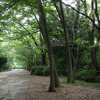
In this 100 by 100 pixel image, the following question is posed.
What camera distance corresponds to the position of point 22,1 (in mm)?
5422

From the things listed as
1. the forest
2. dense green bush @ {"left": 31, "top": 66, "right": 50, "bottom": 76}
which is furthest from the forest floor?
dense green bush @ {"left": 31, "top": 66, "right": 50, "bottom": 76}

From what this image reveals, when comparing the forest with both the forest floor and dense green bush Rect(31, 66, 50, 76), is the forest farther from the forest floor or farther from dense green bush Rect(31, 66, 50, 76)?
the forest floor

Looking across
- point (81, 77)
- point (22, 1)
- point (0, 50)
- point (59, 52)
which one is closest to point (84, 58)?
point (59, 52)

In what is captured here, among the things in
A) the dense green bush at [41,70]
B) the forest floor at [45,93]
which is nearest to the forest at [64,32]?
the dense green bush at [41,70]

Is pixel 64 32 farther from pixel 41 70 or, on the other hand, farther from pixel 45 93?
pixel 41 70

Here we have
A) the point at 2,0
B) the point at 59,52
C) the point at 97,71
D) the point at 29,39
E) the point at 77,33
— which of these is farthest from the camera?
the point at 29,39

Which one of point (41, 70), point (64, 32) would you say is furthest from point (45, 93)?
point (41, 70)

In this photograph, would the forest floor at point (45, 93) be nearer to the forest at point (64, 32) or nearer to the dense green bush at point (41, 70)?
the forest at point (64, 32)

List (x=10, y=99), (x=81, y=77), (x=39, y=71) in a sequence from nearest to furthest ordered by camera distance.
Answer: (x=10, y=99) → (x=81, y=77) → (x=39, y=71)

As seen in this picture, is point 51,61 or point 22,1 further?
point 51,61

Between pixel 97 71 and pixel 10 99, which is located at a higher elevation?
pixel 97 71

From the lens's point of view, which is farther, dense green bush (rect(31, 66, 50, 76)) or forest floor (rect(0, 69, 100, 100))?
dense green bush (rect(31, 66, 50, 76))

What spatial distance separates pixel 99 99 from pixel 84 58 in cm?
1276

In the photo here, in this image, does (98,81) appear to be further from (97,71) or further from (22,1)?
(22,1)
